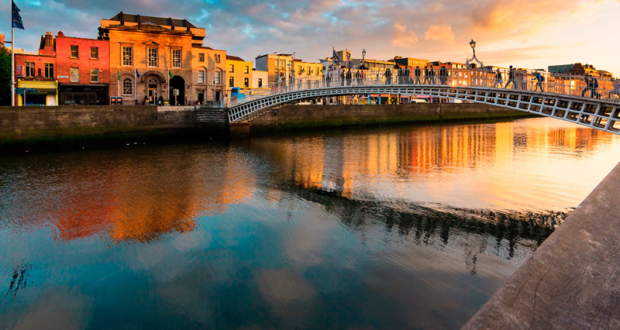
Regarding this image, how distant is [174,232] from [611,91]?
1267cm

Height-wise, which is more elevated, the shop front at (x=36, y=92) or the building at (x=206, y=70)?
the building at (x=206, y=70)

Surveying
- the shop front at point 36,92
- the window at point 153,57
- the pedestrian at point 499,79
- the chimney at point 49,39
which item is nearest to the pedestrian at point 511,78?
the pedestrian at point 499,79

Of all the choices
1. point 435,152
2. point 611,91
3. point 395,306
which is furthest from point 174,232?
point 435,152

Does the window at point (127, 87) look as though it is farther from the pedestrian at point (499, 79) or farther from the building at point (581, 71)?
the building at point (581, 71)

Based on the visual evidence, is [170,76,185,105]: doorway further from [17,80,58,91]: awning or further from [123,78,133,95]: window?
[17,80,58,91]: awning

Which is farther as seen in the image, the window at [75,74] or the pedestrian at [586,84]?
the window at [75,74]

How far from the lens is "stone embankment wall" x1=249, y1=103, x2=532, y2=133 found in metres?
32.7

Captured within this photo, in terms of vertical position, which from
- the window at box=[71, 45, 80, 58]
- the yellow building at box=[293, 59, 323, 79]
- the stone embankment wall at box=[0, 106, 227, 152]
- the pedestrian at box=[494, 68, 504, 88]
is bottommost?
the stone embankment wall at box=[0, 106, 227, 152]

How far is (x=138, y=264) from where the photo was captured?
23.1ft

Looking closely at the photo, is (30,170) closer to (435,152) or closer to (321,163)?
(321,163)

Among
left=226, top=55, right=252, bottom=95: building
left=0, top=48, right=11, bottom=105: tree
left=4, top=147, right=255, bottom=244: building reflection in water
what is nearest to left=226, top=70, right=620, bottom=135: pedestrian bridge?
left=4, top=147, right=255, bottom=244: building reflection in water

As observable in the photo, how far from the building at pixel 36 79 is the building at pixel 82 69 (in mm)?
603

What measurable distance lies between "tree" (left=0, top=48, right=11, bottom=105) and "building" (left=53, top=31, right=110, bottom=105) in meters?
3.25

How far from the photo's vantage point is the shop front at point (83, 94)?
29.6 metres
